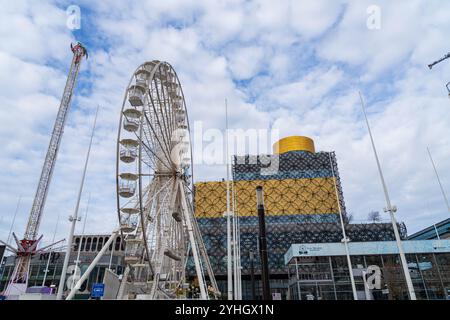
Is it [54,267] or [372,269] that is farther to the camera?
[54,267]

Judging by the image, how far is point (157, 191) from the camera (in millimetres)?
28531

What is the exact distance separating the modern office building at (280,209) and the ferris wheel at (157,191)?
124 feet

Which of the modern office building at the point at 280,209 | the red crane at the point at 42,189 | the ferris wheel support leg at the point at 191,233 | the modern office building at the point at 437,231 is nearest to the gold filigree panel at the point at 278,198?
the modern office building at the point at 280,209

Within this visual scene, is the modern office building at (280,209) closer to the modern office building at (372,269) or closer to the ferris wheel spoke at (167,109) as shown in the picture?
the modern office building at (372,269)

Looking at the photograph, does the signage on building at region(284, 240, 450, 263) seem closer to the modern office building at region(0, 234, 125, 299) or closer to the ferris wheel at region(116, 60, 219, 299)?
the ferris wheel at region(116, 60, 219, 299)

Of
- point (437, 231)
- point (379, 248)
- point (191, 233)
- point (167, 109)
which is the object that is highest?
point (167, 109)

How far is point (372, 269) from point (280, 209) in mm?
32851

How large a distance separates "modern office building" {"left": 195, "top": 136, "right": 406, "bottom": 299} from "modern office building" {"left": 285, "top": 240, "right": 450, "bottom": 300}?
2157cm

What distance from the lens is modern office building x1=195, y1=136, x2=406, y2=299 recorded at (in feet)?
214

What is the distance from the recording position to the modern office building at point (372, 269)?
131 feet

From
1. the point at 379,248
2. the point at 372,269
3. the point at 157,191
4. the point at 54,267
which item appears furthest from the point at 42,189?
the point at 379,248

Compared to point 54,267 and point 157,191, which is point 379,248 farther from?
point 54,267
